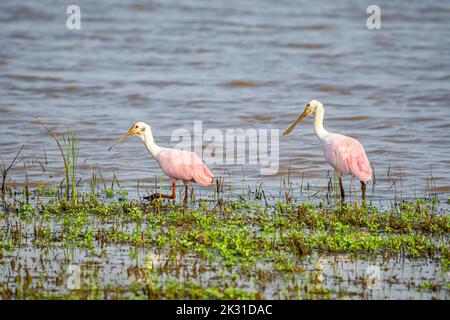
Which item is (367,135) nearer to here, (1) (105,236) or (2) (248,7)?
(1) (105,236)

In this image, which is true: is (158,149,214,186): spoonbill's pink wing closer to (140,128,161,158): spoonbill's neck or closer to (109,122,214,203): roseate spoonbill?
(109,122,214,203): roseate spoonbill

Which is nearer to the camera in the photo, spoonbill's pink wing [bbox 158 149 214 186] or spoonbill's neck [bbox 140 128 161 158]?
spoonbill's pink wing [bbox 158 149 214 186]

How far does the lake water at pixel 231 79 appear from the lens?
12.1 m

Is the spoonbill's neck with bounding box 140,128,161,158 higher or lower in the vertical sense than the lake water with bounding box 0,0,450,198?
lower

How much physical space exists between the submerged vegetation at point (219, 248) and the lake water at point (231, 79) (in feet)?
5.94

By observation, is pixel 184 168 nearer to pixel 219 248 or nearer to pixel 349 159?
pixel 349 159

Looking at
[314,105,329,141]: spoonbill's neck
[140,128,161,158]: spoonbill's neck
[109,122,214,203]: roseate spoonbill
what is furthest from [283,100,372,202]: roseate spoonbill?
[140,128,161,158]: spoonbill's neck

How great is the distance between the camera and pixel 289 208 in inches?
346

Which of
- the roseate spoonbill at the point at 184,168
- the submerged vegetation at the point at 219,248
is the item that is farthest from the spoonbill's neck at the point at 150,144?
the submerged vegetation at the point at 219,248

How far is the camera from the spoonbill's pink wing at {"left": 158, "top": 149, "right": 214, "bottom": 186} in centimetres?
948

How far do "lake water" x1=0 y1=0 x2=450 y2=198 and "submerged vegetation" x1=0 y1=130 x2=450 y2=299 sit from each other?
1.81 m

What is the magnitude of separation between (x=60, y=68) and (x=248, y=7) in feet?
29.9

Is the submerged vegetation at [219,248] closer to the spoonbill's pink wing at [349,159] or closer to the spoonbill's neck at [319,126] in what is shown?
the spoonbill's pink wing at [349,159]

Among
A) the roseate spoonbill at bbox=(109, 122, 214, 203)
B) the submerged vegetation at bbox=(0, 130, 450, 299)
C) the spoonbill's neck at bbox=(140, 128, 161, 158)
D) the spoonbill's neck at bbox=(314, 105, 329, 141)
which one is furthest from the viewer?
the spoonbill's neck at bbox=(314, 105, 329, 141)
